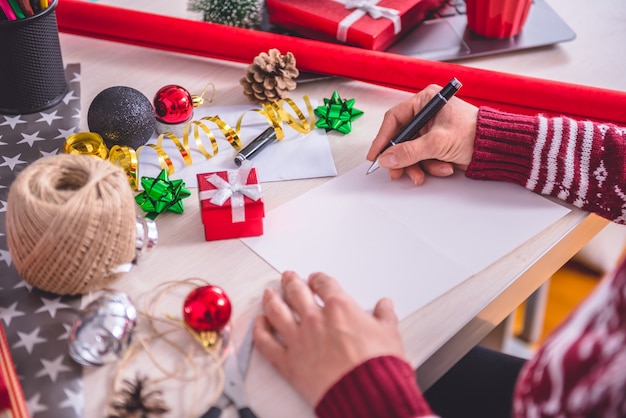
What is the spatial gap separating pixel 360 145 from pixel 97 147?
335 millimetres

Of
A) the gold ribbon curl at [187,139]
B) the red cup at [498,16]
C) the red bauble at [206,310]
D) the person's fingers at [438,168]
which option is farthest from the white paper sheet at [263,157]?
the red cup at [498,16]

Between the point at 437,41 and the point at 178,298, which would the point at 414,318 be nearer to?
the point at 178,298

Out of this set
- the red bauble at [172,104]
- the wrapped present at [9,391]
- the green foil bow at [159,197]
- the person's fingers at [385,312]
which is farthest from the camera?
the red bauble at [172,104]

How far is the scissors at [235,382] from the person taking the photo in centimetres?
60

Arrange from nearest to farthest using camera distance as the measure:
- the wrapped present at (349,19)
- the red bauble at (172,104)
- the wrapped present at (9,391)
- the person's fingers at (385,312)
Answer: the wrapped present at (9,391) → the person's fingers at (385,312) → the red bauble at (172,104) → the wrapped present at (349,19)

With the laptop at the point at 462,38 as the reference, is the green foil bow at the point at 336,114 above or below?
below

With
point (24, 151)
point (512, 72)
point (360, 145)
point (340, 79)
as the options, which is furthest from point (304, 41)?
point (24, 151)

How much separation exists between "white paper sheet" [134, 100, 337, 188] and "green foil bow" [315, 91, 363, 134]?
0.05 ft

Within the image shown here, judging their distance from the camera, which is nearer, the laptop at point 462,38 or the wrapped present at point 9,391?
the wrapped present at point 9,391

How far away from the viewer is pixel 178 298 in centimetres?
70

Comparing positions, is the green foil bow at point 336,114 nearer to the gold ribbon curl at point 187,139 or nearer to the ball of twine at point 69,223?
the gold ribbon curl at point 187,139

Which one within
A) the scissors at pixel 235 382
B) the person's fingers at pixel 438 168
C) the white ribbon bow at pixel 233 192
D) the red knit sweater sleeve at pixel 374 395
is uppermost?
the white ribbon bow at pixel 233 192

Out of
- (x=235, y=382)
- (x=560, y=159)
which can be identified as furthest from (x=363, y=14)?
(x=235, y=382)

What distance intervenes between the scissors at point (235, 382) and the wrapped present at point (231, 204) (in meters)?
0.13
